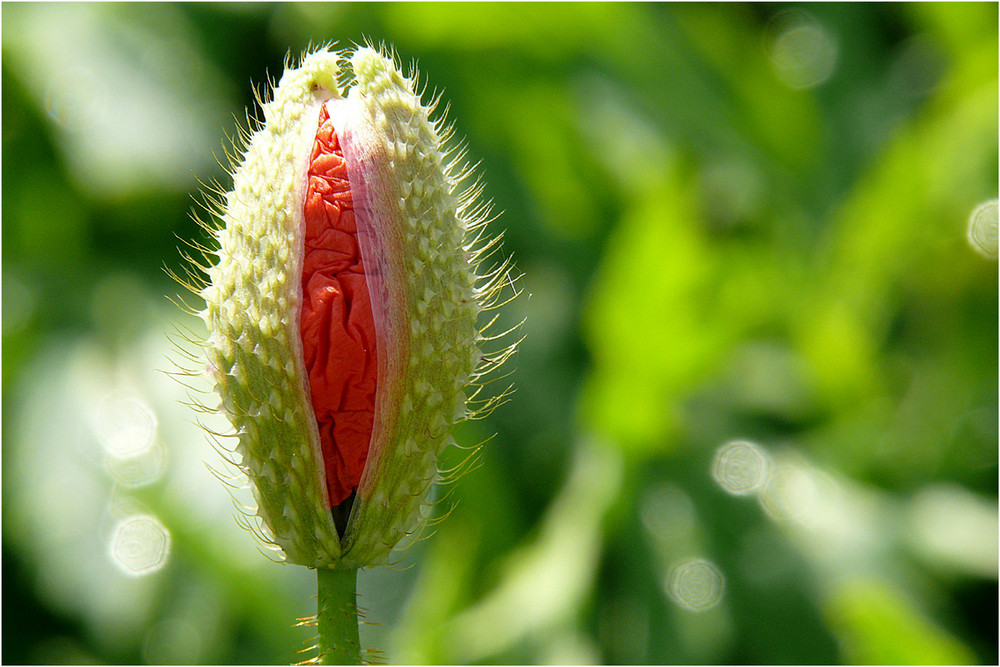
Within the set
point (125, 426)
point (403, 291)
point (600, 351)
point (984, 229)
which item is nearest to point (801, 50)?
point (984, 229)

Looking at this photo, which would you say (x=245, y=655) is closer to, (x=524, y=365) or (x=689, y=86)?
(x=524, y=365)

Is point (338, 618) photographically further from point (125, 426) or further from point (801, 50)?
point (801, 50)

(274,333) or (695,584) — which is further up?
(274,333)

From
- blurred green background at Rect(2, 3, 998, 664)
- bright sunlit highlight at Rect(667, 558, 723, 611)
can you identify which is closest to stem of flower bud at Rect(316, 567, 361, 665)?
blurred green background at Rect(2, 3, 998, 664)

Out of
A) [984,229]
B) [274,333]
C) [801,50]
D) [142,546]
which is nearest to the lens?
[274,333]

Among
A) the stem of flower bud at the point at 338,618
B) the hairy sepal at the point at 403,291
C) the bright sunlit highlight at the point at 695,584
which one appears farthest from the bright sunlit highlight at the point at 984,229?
the stem of flower bud at the point at 338,618

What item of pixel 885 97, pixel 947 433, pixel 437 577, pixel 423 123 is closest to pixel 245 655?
pixel 437 577
